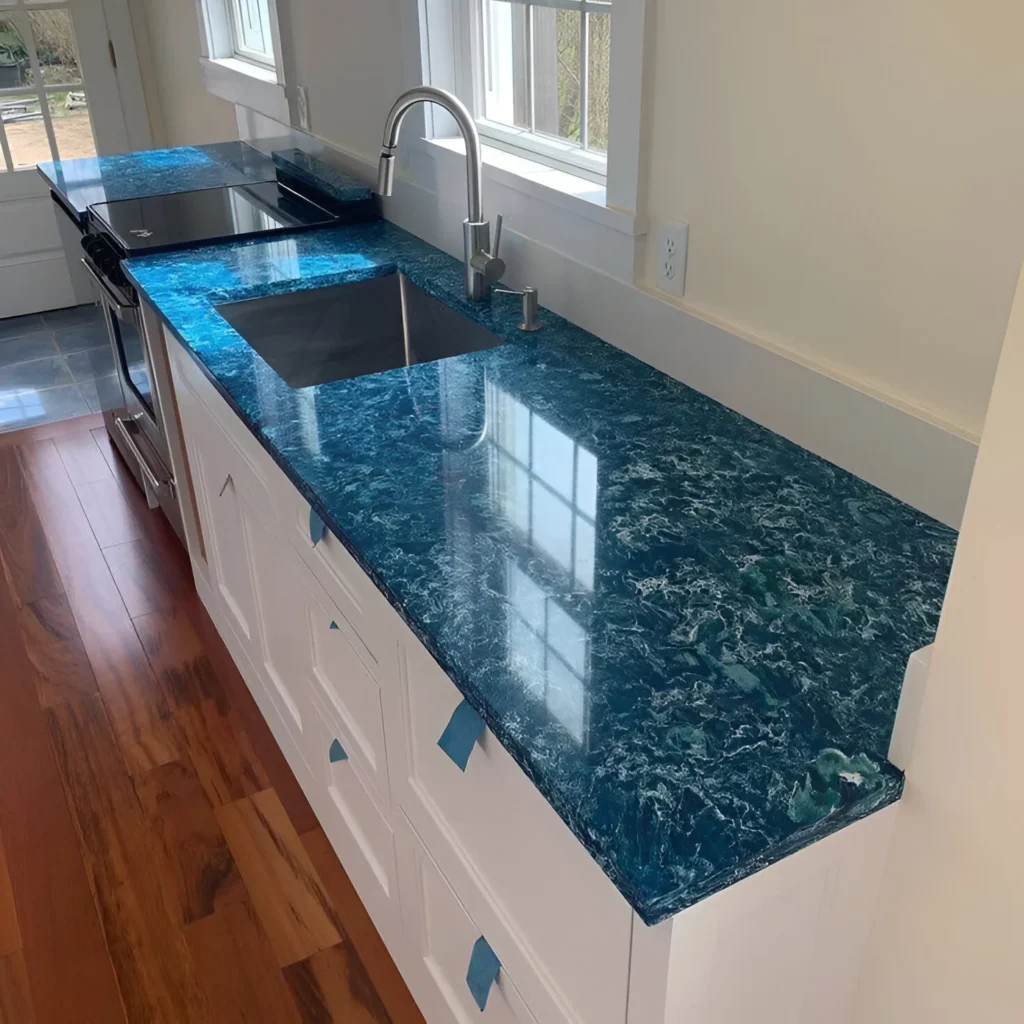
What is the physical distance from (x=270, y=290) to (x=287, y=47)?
1144 mm

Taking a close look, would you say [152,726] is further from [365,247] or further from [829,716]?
[829,716]

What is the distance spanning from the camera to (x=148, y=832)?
1965mm

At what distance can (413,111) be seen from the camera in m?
2.18

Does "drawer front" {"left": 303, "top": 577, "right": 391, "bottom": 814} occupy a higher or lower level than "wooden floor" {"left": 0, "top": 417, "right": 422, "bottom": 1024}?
A: higher

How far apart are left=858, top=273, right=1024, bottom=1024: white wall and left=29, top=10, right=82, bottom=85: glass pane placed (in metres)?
4.55

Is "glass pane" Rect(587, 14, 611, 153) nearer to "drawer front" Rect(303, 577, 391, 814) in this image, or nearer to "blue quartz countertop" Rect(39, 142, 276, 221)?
"drawer front" Rect(303, 577, 391, 814)

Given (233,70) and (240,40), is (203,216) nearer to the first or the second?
(233,70)

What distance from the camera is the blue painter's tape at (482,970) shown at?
1.18 m

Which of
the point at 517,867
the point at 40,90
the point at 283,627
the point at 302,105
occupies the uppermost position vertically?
the point at 302,105

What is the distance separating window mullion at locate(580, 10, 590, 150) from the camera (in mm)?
1757

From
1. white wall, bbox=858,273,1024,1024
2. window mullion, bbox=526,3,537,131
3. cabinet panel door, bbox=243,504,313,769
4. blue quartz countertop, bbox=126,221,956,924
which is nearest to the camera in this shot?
white wall, bbox=858,273,1024,1024

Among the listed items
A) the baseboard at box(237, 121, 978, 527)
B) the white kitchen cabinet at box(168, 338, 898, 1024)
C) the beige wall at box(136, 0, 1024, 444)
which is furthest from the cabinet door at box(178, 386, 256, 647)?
the beige wall at box(136, 0, 1024, 444)

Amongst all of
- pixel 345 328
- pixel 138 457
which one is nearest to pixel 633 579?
pixel 345 328

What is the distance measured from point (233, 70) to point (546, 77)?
1796mm
